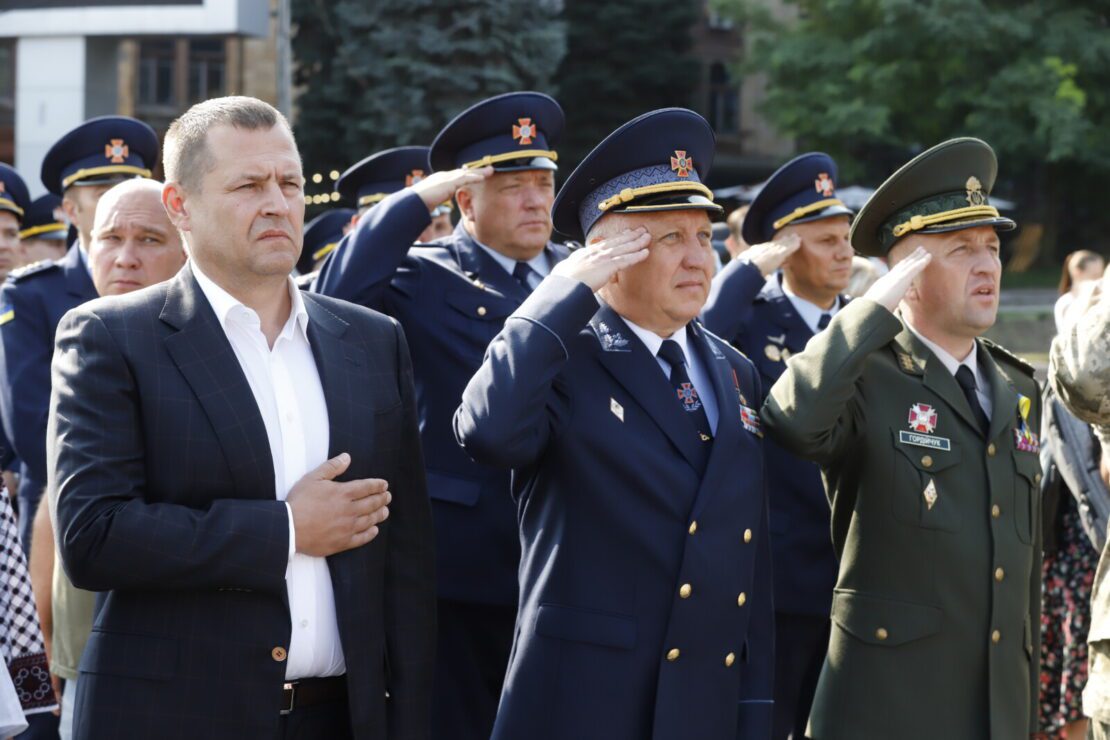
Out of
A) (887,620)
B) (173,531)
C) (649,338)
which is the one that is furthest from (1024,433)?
(173,531)

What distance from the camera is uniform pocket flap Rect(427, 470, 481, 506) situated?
4777 millimetres

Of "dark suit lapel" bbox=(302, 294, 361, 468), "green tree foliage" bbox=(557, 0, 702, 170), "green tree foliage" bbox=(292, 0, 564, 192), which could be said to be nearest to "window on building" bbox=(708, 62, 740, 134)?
"green tree foliage" bbox=(557, 0, 702, 170)

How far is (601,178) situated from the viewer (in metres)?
3.80

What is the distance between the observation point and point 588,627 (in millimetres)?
3398

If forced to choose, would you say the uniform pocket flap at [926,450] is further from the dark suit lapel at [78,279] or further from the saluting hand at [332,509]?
the dark suit lapel at [78,279]

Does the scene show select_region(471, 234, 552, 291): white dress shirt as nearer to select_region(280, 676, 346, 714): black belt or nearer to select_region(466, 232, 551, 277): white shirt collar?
select_region(466, 232, 551, 277): white shirt collar

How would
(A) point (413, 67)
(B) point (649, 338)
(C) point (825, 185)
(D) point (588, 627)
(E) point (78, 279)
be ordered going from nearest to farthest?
(D) point (588, 627) < (B) point (649, 338) < (E) point (78, 279) < (C) point (825, 185) < (A) point (413, 67)

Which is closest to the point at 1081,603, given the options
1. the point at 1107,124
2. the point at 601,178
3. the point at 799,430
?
the point at 799,430

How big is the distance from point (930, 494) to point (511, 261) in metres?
1.76

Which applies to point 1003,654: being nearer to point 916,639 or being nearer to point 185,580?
point 916,639

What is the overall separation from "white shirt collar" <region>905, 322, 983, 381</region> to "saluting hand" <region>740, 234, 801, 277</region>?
1331mm

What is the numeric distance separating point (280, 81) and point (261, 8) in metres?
2.48

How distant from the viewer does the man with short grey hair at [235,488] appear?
9.84ft

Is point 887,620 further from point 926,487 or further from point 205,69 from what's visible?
point 205,69
